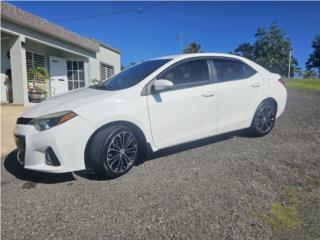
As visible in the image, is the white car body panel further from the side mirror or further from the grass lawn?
the grass lawn

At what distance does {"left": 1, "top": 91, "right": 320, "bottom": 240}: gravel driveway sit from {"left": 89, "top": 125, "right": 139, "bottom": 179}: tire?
0.14 m

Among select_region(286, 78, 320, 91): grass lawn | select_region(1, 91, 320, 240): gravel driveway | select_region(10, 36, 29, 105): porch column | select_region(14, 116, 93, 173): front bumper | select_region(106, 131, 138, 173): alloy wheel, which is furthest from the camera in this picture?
select_region(286, 78, 320, 91): grass lawn

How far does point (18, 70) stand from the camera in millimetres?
9242

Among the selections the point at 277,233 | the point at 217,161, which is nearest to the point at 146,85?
the point at 217,161

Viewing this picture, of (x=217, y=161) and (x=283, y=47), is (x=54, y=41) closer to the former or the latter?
(x=217, y=161)

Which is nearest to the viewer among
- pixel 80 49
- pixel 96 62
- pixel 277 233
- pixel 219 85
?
pixel 277 233

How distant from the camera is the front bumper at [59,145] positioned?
117 inches

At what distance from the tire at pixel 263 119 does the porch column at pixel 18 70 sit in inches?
325

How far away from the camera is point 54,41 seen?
1151 centimetres

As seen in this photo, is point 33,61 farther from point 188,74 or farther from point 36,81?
point 188,74

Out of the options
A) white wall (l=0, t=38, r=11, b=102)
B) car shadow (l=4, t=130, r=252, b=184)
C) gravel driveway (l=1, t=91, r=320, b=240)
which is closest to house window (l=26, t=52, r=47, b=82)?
white wall (l=0, t=38, r=11, b=102)

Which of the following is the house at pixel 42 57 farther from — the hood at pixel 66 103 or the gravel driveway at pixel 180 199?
the hood at pixel 66 103

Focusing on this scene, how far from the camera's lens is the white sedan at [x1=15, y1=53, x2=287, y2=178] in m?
3.05

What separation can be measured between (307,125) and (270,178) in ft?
11.5
